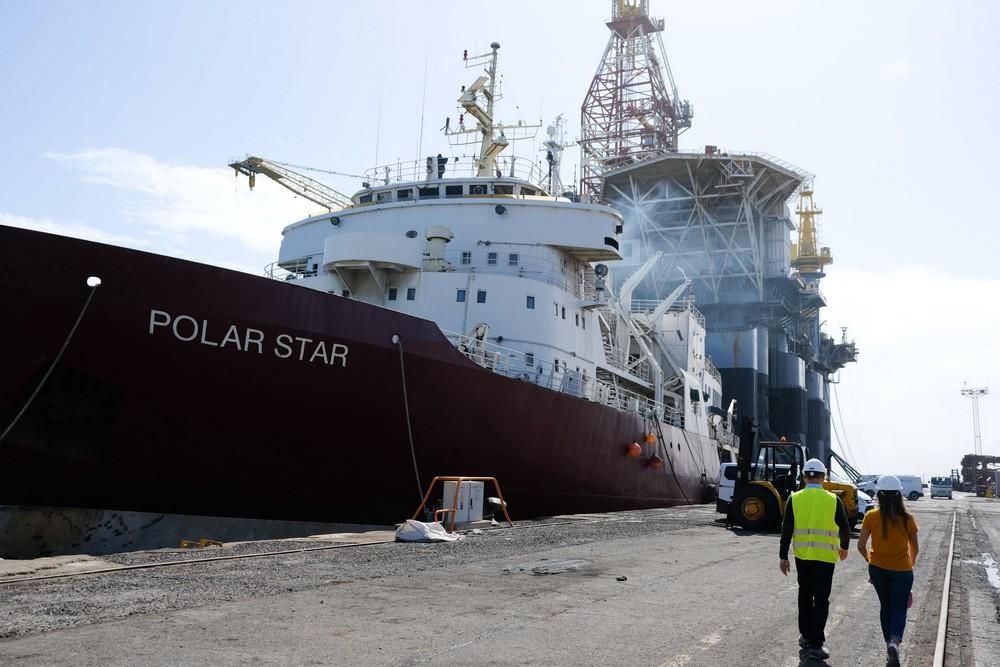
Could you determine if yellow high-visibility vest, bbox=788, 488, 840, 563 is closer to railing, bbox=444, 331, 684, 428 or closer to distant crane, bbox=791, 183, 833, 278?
railing, bbox=444, 331, 684, 428

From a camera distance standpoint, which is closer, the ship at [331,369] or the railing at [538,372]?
the ship at [331,369]

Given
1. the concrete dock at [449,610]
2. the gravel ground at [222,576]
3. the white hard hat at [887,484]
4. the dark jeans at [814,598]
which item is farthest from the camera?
the gravel ground at [222,576]

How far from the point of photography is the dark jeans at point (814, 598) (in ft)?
17.3

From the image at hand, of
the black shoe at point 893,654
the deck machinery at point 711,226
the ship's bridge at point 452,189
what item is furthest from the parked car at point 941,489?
the black shoe at point 893,654

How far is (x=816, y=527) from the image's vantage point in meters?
5.53

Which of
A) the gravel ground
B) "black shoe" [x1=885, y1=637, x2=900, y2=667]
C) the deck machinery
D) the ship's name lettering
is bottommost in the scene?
the gravel ground

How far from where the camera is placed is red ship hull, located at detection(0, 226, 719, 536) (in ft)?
31.9

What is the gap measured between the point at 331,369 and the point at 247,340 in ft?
4.40

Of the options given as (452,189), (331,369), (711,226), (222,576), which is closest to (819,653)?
(222,576)

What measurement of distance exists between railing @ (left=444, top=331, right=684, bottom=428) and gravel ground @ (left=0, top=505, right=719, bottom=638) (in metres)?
3.83

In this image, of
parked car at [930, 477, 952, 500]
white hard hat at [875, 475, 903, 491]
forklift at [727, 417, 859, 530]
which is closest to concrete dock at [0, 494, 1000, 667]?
white hard hat at [875, 475, 903, 491]

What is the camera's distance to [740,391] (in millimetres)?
43781

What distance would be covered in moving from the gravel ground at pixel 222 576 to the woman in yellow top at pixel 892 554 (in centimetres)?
455

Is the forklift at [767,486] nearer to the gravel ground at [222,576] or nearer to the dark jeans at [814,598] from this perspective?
the gravel ground at [222,576]
